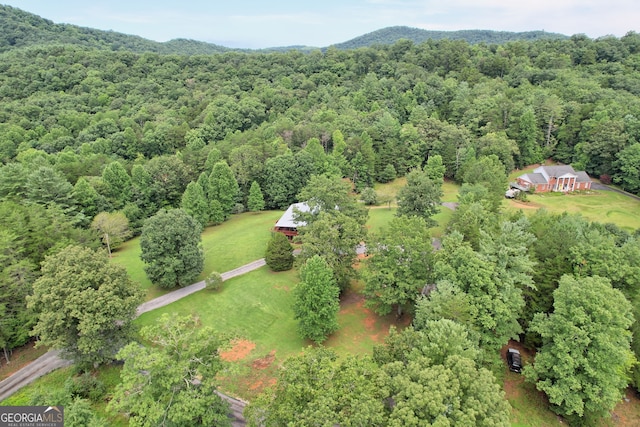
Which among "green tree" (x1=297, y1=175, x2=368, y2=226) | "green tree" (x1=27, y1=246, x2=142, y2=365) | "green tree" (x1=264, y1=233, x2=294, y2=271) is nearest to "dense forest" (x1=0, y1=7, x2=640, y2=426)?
A: "green tree" (x1=297, y1=175, x2=368, y2=226)

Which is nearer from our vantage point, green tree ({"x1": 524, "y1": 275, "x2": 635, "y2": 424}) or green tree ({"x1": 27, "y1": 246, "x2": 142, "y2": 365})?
green tree ({"x1": 524, "y1": 275, "x2": 635, "y2": 424})

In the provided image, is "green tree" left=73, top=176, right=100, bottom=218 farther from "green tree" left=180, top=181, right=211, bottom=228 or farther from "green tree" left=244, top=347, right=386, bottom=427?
"green tree" left=244, top=347, right=386, bottom=427

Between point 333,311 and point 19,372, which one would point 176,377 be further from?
point 19,372

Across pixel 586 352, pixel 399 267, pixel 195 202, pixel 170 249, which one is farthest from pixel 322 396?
pixel 195 202

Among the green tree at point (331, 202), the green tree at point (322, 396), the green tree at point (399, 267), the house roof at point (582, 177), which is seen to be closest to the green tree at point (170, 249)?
the green tree at point (331, 202)

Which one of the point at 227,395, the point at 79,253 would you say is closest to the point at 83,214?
the point at 79,253

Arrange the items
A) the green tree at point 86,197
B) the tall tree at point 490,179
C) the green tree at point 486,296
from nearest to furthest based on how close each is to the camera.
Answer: the green tree at point 486,296 → the green tree at point 86,197 → the tall tree at point 490,179

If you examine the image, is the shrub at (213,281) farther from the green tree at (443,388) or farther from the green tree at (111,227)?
the green tree at (443,388)
